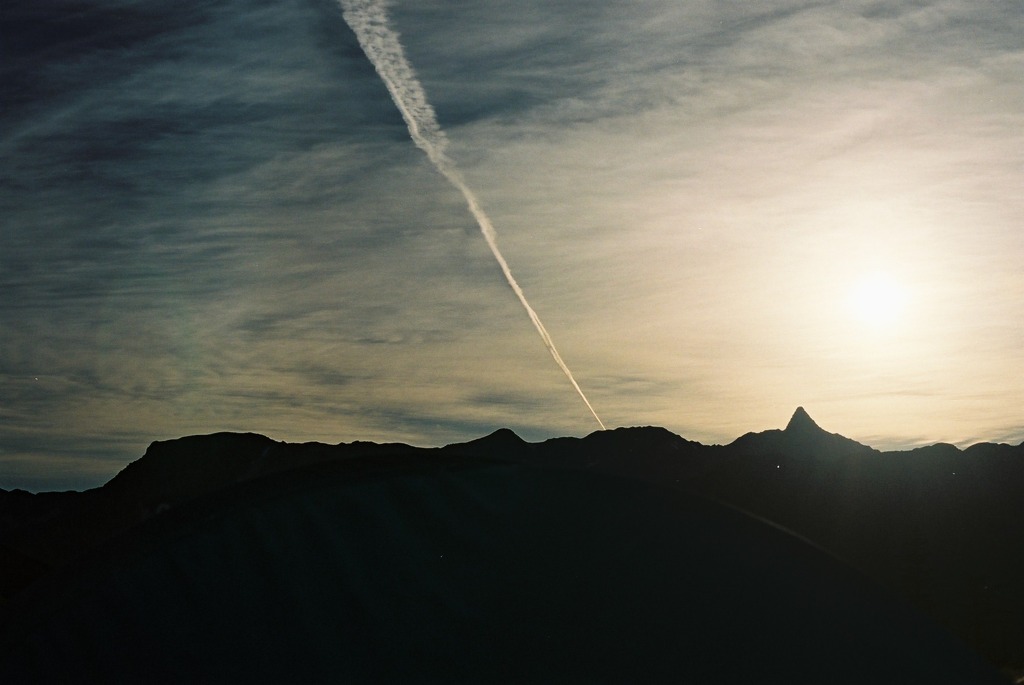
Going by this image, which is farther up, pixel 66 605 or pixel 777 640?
pixel 66 605

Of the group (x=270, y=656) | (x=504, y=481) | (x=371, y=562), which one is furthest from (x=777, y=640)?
(x=270, y=656)

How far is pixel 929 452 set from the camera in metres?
197

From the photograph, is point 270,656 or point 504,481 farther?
point 504,481

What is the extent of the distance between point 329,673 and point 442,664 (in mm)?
926

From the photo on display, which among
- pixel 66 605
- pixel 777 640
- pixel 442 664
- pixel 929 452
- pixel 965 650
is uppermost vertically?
pixel 66 605

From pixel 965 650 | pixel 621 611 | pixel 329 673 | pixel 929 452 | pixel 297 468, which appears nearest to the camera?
pixel 329 673

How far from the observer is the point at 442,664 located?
8586 mm

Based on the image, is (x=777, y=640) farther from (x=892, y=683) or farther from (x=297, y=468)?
(x=297, y=468)

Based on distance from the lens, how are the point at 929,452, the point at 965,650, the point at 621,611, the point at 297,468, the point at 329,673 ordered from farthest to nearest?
1. the point at 929,452
2. the point at 297,468
3. the point at 965,650
4. the point at 621,611
5. the point at 329,673

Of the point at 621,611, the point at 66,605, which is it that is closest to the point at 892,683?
the point at 621,611

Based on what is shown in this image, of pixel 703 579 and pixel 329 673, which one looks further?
pixel 703 579

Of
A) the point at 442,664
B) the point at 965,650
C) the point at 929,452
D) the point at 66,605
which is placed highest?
the point at 66,605

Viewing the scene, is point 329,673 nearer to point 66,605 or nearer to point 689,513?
point 66,605

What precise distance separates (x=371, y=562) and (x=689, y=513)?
3148mm
